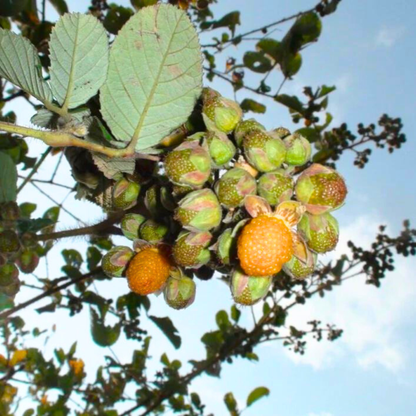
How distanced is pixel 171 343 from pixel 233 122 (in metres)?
2.36

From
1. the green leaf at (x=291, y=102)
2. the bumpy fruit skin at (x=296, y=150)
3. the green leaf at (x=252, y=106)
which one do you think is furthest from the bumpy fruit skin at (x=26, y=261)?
the green leaf at (x=252, y=106)

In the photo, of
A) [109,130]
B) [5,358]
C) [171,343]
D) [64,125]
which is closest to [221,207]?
[109,130]

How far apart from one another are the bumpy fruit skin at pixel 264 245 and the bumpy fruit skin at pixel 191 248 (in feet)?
0.50

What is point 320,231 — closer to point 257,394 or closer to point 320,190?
point 320,190

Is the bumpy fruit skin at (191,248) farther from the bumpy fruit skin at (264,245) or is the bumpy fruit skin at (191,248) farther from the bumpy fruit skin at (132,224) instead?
the bumpy fruit skin at (132,224)

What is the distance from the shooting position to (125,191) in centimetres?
172

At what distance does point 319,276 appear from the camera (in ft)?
14.3

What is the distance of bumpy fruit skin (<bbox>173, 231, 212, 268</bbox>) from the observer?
146cm

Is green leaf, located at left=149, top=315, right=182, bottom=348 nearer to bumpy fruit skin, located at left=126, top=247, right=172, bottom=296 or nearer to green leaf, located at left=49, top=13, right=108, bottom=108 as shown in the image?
bumpy fruit skin, located at left=126, top=247, right=172, bottom=296

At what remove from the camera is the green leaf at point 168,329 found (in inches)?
135

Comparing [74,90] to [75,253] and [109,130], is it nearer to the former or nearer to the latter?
[109,130]

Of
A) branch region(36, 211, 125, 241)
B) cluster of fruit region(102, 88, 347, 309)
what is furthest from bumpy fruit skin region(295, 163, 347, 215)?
branch region(36, 211, 125, 241)

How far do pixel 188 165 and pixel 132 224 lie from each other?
54 centimetres

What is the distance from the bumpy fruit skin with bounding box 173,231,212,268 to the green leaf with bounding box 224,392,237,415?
416 cm
